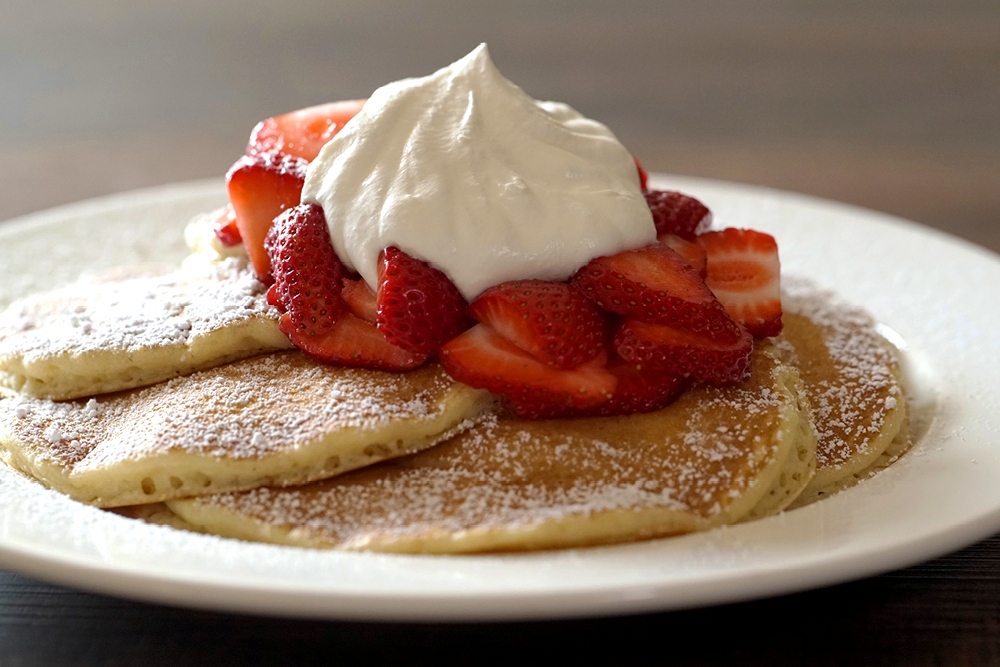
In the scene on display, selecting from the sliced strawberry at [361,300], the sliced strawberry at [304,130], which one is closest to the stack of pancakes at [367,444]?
the sliced strawberry at [361,300]

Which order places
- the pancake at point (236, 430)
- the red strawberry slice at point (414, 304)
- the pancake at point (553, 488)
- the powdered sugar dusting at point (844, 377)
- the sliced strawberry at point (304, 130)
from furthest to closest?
the sliced strawberry at point (304, 130)
the powdered sugar dusting at point (844, 377)
the red strawberry slice at point (414, 304)
the pancake at point (236, 430)
the pancake at point (553, 488)

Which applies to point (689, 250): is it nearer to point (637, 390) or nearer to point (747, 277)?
point (747, 277)

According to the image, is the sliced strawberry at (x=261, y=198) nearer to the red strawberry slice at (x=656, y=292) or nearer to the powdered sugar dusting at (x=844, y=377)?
the red strawberry slice at (x=656, y=292)

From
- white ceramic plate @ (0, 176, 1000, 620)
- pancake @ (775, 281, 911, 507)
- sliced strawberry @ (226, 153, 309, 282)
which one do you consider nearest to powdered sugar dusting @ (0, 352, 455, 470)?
white ceramic plate @ (0, 176, 1000, 620)

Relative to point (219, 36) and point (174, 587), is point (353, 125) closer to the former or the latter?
point (174, 587)

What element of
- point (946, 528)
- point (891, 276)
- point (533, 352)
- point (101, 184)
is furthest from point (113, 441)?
point (101, 184)
